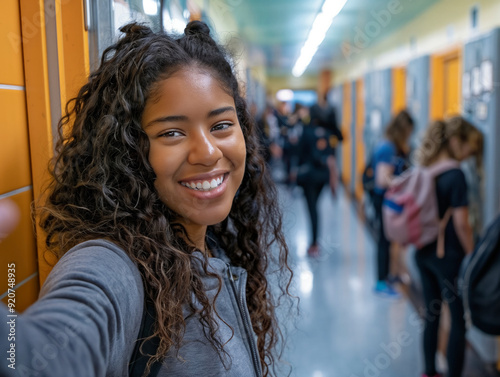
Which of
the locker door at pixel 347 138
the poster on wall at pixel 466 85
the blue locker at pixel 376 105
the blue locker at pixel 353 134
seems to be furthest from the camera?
the locker door at pixel 347 138

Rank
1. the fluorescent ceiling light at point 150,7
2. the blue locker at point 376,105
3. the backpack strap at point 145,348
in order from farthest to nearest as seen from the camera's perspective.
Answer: the blue locker at point 376,105 → the fluorescent ceiling light at point 150,7 → the backpack strap at point 145,348

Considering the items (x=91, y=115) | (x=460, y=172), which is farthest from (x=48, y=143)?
(x=460, y=172)

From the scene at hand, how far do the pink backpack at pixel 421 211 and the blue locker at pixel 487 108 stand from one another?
0.51 m

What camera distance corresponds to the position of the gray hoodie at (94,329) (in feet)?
1.69

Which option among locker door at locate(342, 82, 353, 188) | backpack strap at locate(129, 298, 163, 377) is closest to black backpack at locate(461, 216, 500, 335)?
backpack strap at locate(129, 298, 163, 377)

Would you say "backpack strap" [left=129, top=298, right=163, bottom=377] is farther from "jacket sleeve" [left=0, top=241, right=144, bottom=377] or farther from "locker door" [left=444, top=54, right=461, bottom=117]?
"locker door" [left=444, top=54, right=461, bottom=117]

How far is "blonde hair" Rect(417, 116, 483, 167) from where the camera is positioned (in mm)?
2902

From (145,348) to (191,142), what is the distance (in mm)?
375

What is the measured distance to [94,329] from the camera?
1.94ft

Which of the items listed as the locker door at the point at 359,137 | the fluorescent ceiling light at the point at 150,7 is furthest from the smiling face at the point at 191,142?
the locker door at the point at 359,137

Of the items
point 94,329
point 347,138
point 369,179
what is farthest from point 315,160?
point 347,138

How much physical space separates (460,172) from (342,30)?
257 inches

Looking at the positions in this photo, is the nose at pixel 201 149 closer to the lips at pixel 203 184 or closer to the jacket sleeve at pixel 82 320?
the lips at pixel 203 184

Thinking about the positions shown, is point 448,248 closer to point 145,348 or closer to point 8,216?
point 145,348
